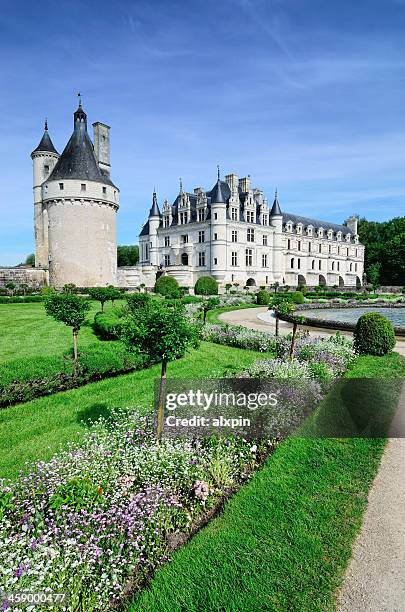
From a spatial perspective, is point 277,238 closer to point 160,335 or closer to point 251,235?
point 251,235

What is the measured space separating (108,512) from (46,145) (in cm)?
4520

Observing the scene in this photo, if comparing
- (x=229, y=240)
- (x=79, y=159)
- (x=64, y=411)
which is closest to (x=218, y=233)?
(x=229, y=240)

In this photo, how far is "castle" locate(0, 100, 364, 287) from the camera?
122 ft

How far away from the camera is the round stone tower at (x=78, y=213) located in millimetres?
36594

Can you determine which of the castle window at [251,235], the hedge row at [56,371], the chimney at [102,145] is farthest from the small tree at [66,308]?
the castle window at [251,235]

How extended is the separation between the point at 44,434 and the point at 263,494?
138 inches

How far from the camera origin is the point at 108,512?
11.7 feet

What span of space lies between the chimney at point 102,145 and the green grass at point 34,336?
2580cm

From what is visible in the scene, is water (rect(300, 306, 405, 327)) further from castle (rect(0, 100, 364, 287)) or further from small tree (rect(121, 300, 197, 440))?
castle (rect(0, 100, 364, 287))

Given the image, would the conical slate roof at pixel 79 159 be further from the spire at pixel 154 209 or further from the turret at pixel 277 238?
the turret at pixel 277 238

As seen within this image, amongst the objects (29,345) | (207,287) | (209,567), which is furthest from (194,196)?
(209,567)

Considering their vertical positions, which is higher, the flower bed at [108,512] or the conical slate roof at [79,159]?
the conical slate roof at [79,159]

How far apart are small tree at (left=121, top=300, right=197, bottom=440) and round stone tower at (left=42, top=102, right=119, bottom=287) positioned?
110ft

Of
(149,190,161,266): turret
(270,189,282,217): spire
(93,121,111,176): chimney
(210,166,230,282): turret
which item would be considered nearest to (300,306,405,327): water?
(210,166,230,282): turret
